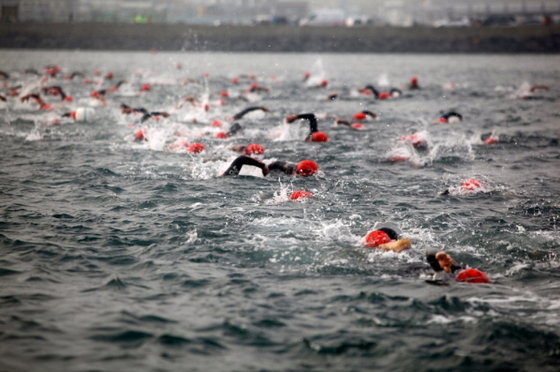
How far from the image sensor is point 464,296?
23.0ft

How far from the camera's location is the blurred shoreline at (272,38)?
57844 mm

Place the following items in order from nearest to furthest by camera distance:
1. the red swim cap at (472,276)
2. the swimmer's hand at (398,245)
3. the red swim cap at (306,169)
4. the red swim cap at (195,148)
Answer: the red swim cap at (472,276) → the swimmer's hand at (398,245) → the red swim cap at (306,169) → the red swim cap at (195,148)

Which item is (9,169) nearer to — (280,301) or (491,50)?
(280,301)

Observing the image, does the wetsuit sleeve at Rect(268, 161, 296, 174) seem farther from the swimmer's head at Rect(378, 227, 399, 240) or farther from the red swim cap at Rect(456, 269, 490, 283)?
the red swim cap at Rect(456, 269, 490, 283)

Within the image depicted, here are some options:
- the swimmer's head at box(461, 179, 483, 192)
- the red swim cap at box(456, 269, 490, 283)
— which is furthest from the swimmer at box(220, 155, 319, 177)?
the red swim cap at box(456, 269, 490, 283)

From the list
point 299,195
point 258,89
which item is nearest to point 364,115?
point 299,195

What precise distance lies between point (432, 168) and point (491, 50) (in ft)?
159

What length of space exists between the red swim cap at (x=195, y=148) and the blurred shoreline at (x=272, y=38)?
4412 centimetres

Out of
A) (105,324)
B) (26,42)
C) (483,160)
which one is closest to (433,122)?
(483,160)

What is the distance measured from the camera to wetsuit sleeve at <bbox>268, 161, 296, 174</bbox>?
13008mm

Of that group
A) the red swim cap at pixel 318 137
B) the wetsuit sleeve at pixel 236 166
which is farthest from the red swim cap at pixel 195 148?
the red swim cap at pixel 318 137

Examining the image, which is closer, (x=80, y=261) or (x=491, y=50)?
(x=80, y=261)

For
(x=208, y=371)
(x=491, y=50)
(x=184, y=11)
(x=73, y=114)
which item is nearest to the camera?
(x=208, y=371)

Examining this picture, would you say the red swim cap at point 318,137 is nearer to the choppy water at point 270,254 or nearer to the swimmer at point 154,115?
the choppy water at point 270,254
